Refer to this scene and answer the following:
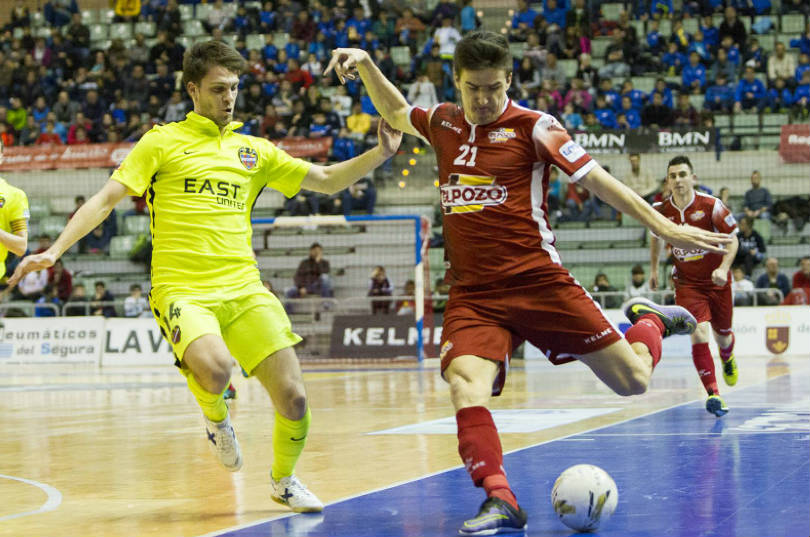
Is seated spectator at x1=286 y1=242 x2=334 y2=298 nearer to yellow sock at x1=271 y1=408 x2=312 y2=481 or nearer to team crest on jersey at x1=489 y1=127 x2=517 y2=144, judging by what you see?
yellow sock at x1=271 y1=408 x2=312 y2=481

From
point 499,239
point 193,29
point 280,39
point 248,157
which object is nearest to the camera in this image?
point 499,239

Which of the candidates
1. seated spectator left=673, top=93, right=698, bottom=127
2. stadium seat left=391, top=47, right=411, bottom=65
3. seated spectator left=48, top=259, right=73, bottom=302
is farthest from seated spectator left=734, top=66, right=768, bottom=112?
seated spectator left=48, top=259, right=73, bottom=302

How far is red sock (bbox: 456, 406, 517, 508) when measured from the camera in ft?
16.9

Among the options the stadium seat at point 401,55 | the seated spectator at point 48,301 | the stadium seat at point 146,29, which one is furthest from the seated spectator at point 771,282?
the stadium seat at point 146,29

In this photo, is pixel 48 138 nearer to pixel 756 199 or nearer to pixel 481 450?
pixel 756 199

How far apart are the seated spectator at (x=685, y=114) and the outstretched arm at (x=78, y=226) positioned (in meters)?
19.0

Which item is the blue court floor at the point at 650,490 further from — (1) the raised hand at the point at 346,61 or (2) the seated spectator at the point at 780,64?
(2) the seated spectator at the point at 780,64

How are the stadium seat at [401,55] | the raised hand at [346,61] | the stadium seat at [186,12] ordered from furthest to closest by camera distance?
1. the stadium seat at [186,12]
2. the stadium seat at [401,55]
3. the raised hand at [346,61]

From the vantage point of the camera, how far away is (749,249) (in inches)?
838

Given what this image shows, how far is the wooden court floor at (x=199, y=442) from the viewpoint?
6.03m

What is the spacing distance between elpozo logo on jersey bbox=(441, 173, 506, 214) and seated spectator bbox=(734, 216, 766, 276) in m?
16.6

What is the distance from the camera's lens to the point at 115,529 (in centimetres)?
549

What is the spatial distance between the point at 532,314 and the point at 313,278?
56.5 ft

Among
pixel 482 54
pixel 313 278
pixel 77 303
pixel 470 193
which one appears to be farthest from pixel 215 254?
pixel 77 303
